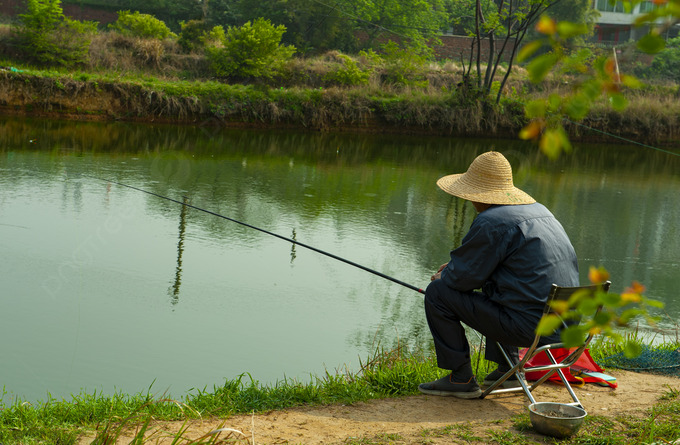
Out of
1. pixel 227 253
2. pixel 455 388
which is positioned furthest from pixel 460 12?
pixel 455 388

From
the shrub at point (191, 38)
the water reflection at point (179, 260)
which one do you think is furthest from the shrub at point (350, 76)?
the water reflection at point (179, 260)

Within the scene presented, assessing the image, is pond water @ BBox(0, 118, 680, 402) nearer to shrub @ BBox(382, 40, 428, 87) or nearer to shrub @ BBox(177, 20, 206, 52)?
shrub @ BBox(382, 40, 428, 87)

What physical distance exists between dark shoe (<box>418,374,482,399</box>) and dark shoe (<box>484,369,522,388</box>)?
16cm

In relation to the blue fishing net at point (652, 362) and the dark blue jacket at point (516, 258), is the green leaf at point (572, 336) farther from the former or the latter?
the blue fishing net at point (652, 362)

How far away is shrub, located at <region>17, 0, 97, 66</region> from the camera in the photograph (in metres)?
18.7

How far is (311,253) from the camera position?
662cm

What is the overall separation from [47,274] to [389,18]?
32233mm

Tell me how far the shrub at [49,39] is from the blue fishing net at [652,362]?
1758 cm

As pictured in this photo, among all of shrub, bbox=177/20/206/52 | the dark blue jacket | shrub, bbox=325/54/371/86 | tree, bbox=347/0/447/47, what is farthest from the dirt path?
tree, bbox=347/0/447/47

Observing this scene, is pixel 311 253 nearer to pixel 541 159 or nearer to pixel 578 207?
pixel 578 207

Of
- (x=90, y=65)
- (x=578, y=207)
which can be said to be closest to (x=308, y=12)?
(x=90, y=65)

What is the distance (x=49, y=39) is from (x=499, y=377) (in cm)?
1807

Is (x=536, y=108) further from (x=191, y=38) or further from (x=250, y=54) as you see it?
(x=191, y=38)

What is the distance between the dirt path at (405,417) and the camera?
2.72m
